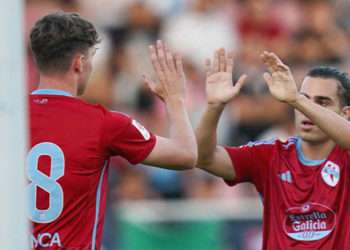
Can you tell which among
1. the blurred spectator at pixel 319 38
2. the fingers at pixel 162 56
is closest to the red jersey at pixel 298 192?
the fingers at pixel 162 56

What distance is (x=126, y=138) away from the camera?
5930mm

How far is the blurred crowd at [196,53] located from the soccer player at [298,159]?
587cm

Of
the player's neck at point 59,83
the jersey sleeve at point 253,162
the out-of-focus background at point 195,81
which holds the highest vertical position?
the player's neck at point 59,83

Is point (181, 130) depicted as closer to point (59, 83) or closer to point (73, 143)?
point (73, 143)

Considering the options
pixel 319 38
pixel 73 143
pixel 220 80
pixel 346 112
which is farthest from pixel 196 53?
pixel 73 143

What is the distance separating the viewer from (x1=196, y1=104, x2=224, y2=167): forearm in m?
6.80

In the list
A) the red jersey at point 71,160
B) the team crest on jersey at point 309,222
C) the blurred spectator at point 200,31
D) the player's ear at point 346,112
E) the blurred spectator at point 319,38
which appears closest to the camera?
the red jersey at point 71,160

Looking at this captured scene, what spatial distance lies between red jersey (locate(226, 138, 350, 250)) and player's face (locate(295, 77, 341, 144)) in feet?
0.52

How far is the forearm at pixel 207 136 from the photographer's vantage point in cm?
680

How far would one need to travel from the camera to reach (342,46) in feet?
48.3

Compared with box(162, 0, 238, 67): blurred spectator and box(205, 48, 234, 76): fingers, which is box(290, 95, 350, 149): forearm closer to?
box(205, 48, 234, 76): fingers

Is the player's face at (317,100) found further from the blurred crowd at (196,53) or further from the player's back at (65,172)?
the blurred crowd at (196,53)

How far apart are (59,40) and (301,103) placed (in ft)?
4.70

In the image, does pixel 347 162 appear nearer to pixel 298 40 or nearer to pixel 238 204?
pixel 238 204
